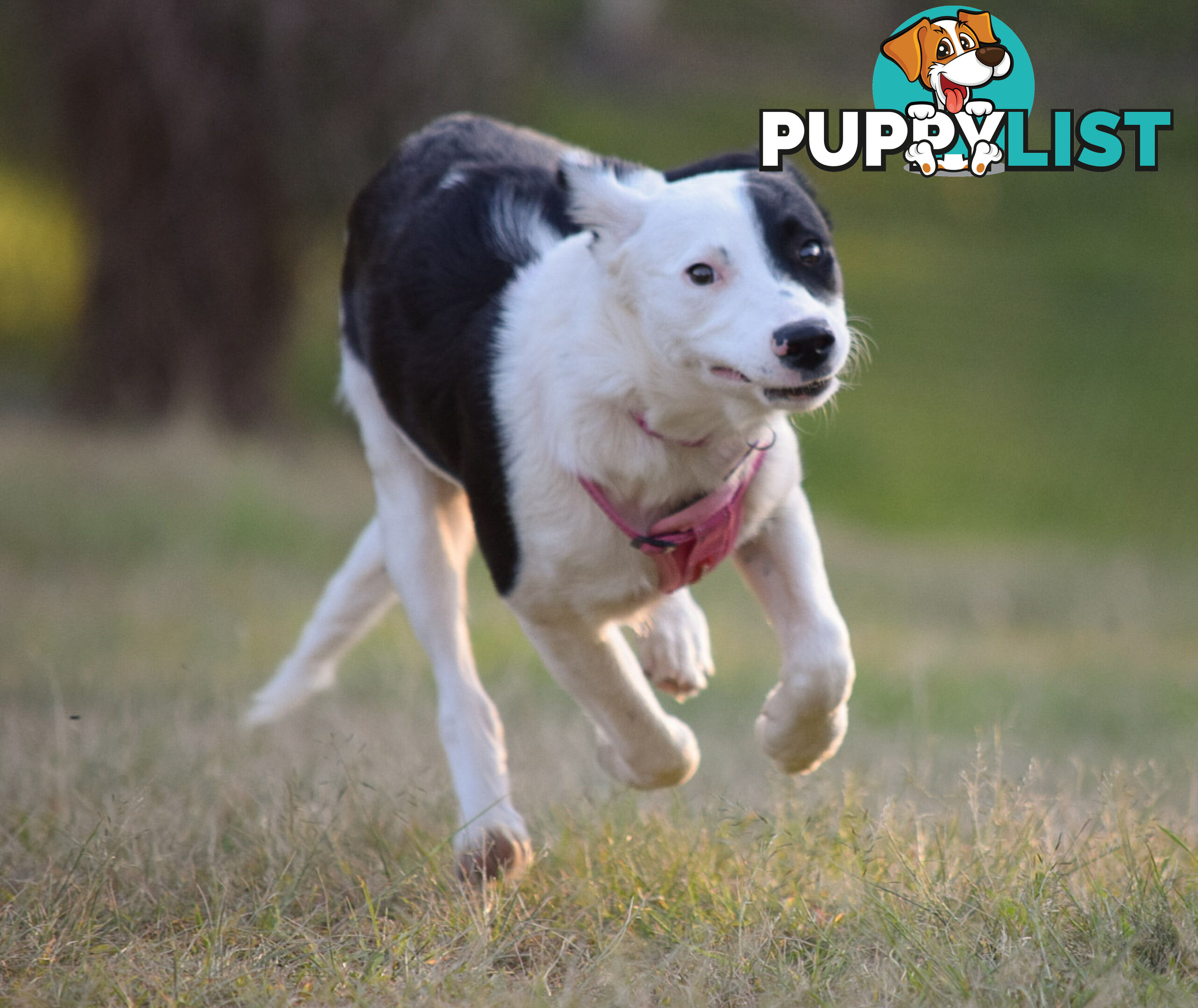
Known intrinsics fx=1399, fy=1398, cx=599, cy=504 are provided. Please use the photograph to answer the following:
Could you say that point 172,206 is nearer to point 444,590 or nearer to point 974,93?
point 444,590

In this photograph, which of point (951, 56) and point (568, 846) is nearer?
point (568, 846)

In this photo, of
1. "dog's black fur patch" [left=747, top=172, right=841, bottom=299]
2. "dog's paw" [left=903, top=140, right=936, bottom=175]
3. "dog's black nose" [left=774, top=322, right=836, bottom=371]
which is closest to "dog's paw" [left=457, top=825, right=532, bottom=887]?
"dog's black nose" [left=774, top=322, right=836, bottom=371]

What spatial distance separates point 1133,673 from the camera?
7285 millimetres

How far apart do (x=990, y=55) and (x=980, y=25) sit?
9 cm

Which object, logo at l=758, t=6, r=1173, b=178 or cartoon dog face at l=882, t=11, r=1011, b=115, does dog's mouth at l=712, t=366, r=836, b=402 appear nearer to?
logo at l=758, t=6, r=1173, b=178

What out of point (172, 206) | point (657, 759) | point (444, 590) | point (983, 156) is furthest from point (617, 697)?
point (172, 206)

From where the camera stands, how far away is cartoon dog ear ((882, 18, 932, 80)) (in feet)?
13.6

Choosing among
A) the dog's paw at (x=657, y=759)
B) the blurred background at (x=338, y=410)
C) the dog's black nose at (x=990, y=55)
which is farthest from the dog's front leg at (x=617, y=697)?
the dog's black nose at (x=990, y=55)

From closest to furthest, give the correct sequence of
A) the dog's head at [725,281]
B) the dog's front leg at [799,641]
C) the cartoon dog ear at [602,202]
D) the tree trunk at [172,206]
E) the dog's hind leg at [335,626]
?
1. the dog's head at [725,281]
2. the cartoon dog ear at [602,202]
3. the dog's front leg at [799,641]
4. the dog's hind leg at [335,626]
5. the tree trunk at [172,206]

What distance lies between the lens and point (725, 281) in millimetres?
3066

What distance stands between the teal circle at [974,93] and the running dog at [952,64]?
1cm

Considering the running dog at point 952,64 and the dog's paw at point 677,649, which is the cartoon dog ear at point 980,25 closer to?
the running dog at point 952,64

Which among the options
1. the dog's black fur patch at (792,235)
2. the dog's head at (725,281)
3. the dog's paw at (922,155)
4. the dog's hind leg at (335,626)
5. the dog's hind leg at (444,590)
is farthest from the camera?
the dog's hind leg at (335,626)

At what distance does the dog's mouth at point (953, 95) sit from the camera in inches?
167
